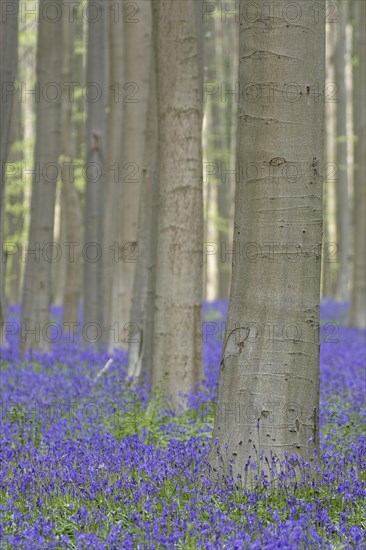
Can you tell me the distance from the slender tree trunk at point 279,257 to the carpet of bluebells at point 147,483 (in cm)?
32

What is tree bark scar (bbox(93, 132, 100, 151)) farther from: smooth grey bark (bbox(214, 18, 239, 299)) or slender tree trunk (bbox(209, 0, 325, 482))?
smooth grey bark (bbox(214, 18, 239, 299))

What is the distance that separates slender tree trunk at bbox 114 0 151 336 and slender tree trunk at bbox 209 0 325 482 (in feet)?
26.6

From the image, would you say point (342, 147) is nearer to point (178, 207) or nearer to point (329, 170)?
point (329, 170)

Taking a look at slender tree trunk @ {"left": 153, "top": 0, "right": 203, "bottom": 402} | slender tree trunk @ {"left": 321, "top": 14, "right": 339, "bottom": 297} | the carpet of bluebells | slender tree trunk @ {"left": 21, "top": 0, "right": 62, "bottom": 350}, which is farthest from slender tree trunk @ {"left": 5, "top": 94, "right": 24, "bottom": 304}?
the carpet of bluebells

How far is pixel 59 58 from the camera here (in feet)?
44.5

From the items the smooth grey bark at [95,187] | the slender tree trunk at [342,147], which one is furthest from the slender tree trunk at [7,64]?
the slender tree trunk at [342,147]

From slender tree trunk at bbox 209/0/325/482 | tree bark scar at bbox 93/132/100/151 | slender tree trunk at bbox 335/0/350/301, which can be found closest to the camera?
slender tree trunk at bbox 209/0/325/482

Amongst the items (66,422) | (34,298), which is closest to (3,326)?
(34,298)

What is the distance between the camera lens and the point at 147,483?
5.27 m

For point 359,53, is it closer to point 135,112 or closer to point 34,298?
point 135,112

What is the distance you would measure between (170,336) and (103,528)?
189 inches

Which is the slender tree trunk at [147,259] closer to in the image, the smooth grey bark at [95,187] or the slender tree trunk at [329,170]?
the smooth grey bark at [95,187]

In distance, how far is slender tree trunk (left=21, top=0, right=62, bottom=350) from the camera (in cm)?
1328

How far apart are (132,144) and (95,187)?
3.18ft
